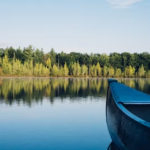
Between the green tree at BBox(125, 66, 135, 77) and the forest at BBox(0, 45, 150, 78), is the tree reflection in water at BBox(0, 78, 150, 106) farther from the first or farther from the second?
the green tree at BBox(125, 66, 135, 77)

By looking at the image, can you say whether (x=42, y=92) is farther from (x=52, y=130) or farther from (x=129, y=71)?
(x=129, y=71)

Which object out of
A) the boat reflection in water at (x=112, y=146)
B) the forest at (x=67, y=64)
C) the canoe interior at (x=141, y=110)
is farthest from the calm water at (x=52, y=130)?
the forest at (x=67, y=64)

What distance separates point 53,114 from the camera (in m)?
17.6

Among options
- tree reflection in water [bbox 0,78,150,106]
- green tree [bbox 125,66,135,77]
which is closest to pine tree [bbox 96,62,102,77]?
green tree [bbox 125,66,135,77]

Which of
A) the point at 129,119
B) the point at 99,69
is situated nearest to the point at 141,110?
the point at 129,119

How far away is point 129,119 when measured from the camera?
7.36m

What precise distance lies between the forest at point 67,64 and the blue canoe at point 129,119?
237ft

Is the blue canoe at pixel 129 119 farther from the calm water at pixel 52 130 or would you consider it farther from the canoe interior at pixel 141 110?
the calm water at pixel 52 130

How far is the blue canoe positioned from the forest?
72275 millimetres

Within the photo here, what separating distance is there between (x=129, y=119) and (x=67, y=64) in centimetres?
9775

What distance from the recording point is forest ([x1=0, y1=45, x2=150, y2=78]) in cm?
8488

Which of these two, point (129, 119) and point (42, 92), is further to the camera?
point (42, 92)

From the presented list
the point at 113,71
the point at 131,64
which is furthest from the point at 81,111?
the point at 131,64

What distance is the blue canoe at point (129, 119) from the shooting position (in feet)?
21.2
